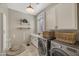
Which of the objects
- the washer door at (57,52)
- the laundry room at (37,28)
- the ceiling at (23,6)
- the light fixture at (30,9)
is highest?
the ceiling at (23,6)

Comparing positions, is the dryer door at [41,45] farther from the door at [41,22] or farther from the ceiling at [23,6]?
the ceiling at [23,6]

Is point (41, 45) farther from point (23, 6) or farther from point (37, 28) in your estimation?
point (23, 6)

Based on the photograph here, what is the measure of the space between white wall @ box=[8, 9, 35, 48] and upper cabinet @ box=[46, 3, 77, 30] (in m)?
0.23

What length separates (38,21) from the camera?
138 cm

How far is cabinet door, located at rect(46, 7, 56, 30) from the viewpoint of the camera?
1.37 m

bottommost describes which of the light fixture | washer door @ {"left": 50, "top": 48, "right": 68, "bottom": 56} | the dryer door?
washer door @ {"left": 50, "top": 48, "right": 68, "bottom": 56}

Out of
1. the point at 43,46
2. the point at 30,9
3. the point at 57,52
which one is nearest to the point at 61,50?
the point at 57,52

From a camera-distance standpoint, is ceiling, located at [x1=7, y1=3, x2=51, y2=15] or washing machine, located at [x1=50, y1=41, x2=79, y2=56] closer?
washing machine, located at [x1=50, y1=41, x2=79, y2=56]

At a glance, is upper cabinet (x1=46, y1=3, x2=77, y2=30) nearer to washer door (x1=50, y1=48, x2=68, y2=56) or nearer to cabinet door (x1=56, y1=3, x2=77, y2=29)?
cabinet door (x1=56, y1=3, x2=77, y2=29)

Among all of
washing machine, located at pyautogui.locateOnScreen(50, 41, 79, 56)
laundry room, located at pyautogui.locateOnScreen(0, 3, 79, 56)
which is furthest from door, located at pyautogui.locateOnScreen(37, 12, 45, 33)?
washing machine, located at pyautogui.locateOnScreen(50, 41, 79, 56)

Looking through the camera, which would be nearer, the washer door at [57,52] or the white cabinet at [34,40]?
the washer door at [57,52]

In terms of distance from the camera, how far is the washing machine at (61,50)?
115cm

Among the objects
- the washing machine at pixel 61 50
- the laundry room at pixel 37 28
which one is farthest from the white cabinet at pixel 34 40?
the washing machine at pixel 61 50

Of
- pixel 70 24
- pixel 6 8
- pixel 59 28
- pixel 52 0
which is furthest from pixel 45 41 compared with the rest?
pixel 6 8
